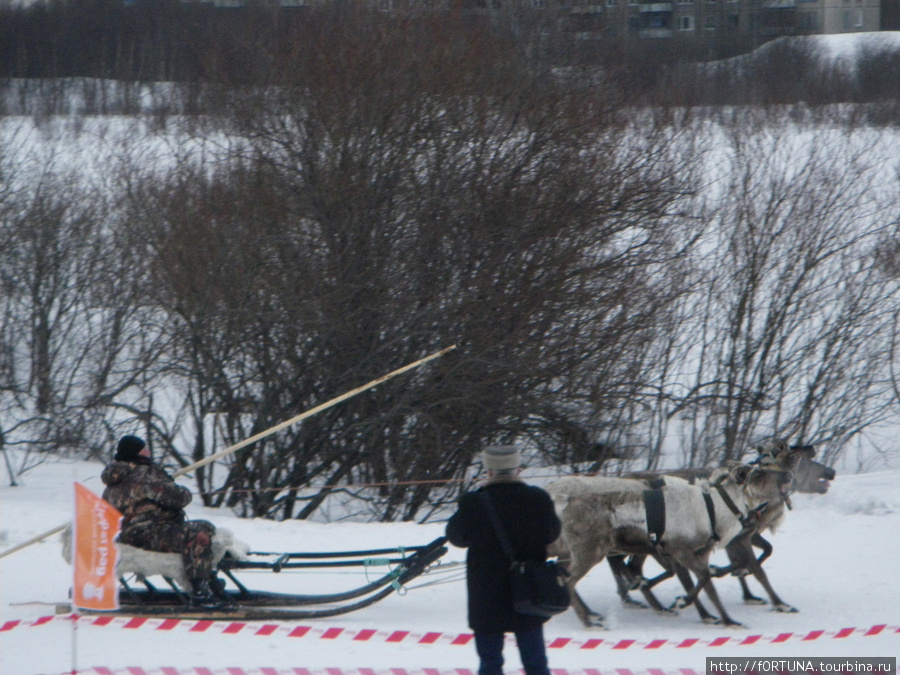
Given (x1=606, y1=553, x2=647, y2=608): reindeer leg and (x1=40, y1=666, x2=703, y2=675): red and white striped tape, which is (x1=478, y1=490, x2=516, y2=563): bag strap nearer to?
(x1=40, y1=666, x2=703, y2=675): red and white striped tape

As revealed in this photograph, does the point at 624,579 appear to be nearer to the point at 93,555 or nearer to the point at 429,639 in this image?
the point at 429,639

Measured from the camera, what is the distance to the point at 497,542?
15.3 ft

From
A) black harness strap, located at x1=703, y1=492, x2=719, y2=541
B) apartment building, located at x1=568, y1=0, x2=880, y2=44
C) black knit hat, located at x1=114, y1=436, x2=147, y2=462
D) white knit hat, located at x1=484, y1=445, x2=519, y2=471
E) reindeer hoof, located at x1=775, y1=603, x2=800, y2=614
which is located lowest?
reindeer hoof, located at x1=775, y1=603, x2=800, y2=614

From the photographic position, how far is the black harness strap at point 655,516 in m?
6.86

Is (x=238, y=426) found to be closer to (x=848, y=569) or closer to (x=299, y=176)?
(x=299, y=176)

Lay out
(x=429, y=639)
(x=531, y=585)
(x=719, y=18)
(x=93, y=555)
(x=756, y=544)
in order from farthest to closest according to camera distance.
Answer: (x=719, y=18)
(x=756, y=544)
(x=429, y=639)
(x=93, y=555)
(x=531, y=585)

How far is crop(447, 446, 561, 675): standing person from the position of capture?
4.64m

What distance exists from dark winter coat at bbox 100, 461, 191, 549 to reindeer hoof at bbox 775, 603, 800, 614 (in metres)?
4.06

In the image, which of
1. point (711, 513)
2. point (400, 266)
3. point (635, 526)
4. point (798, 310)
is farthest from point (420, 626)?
point (798, 310)

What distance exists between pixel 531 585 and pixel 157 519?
2.91 m

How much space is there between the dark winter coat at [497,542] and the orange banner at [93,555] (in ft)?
5.97

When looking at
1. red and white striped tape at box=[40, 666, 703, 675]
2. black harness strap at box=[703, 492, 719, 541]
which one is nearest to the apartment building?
black harness strap at box=[703, 492, 719, 541]

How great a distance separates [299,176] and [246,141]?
1342mm

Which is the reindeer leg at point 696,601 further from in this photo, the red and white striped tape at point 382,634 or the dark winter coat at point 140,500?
the dark winter coat at point 140,500
